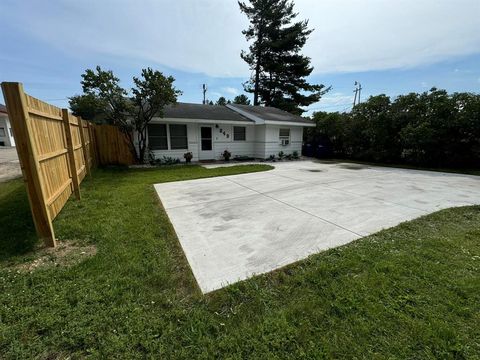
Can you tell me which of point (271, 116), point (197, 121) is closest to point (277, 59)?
point (271, 116)

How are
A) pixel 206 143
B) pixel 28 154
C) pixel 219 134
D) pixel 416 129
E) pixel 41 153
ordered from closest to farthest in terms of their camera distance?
pixel 28 154
pixel 41 153
pixel 416 129
pixel 206 143
pixel 219 134

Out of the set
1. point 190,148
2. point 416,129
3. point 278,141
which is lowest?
point 190,148

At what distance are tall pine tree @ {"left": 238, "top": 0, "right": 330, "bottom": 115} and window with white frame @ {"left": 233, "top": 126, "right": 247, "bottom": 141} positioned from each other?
35.4ft

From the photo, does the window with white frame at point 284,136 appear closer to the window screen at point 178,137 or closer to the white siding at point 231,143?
the white siding at point 231,143

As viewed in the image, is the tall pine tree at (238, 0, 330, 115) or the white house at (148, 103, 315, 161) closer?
the white house at (148, 103, 315, 161)

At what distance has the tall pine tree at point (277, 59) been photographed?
20234 millimetres

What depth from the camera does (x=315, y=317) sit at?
193 centimetres

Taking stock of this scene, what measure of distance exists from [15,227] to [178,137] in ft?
28.7

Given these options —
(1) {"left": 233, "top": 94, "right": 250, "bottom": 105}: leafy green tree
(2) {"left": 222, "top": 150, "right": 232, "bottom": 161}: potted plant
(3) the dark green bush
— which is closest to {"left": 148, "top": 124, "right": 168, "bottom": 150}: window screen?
(2) {"left": 222, "top": 150, "right": 232, "bottom": 161}: potted plant

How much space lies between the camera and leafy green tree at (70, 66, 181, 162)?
28.8 feet

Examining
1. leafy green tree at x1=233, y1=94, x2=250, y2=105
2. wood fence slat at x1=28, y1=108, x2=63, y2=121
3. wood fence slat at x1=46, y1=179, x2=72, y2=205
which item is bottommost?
wood fence slat at x1=46, y1=179, x2=72, y2=205

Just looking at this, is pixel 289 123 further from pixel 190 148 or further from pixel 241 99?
pixel 241 99

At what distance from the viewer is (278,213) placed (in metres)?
4.36

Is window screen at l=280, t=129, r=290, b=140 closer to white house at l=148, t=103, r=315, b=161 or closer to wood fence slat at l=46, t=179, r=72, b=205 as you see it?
white house at l=148, t=103, r=315, b=161
